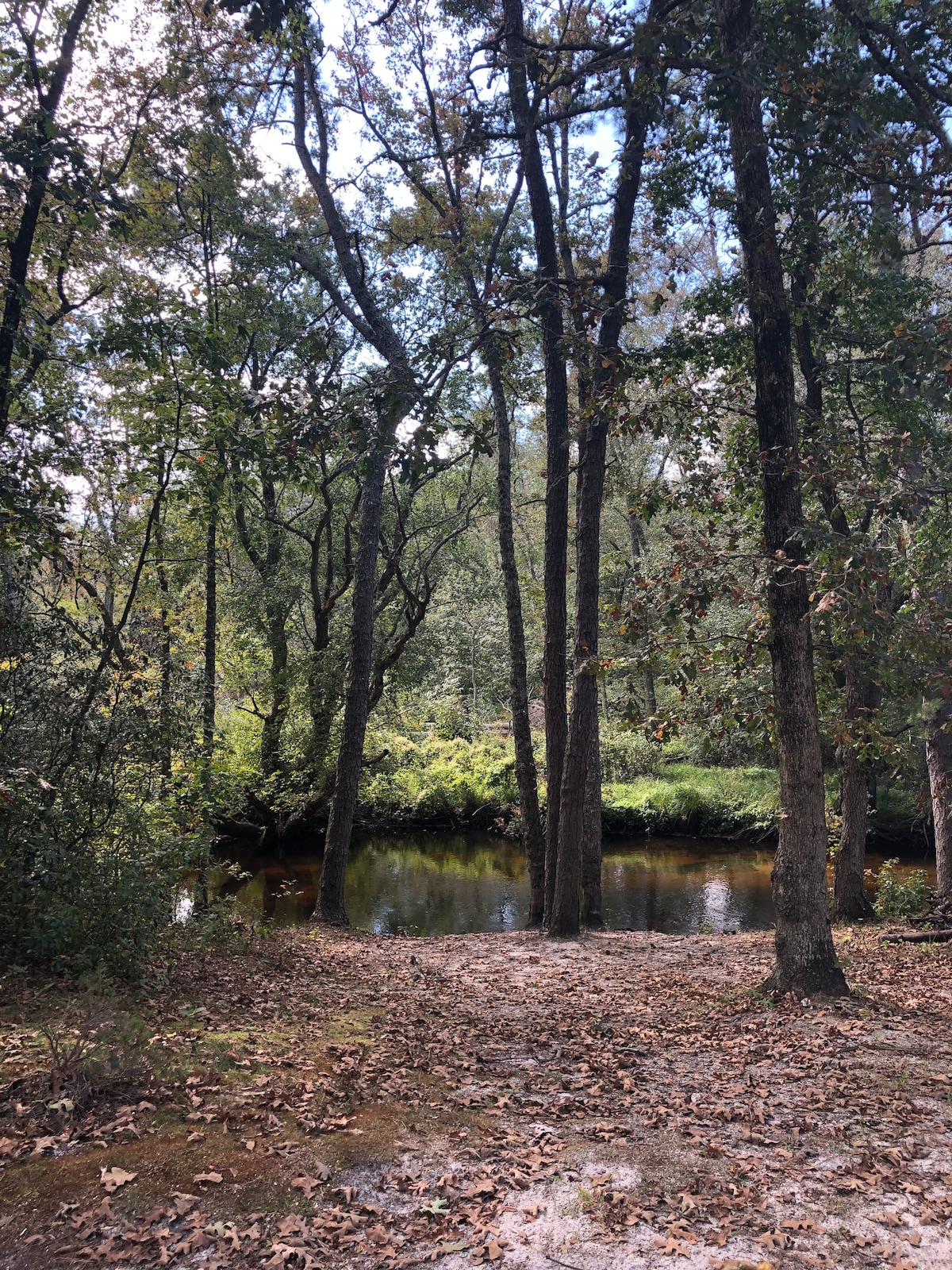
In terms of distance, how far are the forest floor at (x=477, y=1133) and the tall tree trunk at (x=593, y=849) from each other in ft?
14.5

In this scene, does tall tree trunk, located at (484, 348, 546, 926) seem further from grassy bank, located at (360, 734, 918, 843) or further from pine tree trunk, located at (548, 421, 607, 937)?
grassy bank, located at (360, 734, 918, 843)

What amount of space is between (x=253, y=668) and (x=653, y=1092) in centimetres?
1674

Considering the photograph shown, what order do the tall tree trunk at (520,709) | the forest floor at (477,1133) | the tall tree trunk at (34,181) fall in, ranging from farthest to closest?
1. the tall tree trunk at (520,709)
2. the tall tree trunk at (34,181)
3. the forest floor at (477,1133)

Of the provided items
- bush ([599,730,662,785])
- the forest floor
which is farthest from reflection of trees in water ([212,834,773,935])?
the forest floor

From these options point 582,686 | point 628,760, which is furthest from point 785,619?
point 628,760

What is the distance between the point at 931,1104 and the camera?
443 cm

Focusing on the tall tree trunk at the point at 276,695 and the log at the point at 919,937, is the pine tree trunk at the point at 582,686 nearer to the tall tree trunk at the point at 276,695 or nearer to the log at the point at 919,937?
the log at the point at 919,937

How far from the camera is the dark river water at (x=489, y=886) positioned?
14.8 meters

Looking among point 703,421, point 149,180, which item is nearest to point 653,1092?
point 703,421

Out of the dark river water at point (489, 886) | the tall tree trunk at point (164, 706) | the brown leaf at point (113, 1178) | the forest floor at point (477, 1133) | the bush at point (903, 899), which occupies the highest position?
the tall tree trunk at point (164, 706)

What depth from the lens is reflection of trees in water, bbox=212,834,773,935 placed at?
48.7ft

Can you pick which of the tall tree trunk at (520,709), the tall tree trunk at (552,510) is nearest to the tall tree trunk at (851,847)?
the tall tree trunk at (552,510)

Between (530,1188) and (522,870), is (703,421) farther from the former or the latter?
(522,870)

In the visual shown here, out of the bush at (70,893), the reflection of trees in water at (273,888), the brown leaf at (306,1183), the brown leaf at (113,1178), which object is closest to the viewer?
the brown leaf at (113,1178)
